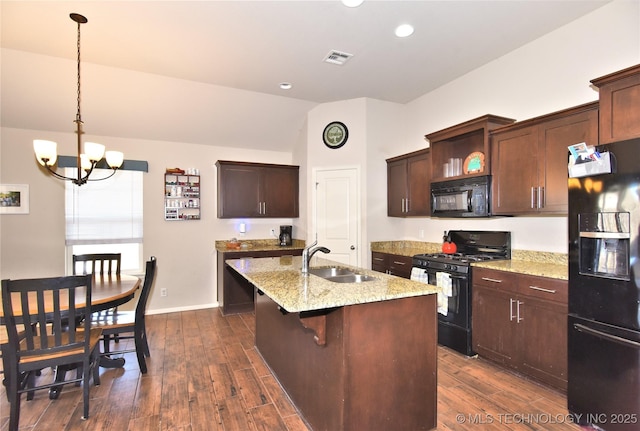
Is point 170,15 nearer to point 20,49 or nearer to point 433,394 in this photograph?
point 20,49

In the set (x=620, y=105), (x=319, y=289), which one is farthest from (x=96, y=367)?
(x=620, y=105)

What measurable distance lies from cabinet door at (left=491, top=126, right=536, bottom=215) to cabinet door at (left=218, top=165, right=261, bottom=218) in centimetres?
333

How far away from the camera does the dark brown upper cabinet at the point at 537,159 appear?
102 inches

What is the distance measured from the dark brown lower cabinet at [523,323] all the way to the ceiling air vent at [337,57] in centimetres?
253

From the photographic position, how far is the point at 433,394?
6.76 ft

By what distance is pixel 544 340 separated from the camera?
2.58 metres

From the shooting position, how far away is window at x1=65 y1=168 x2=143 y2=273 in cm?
438

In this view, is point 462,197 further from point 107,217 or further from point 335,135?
point 107,217

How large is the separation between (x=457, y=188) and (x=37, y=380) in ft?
14.3

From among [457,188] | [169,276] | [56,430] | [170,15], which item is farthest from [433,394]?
[169,276]

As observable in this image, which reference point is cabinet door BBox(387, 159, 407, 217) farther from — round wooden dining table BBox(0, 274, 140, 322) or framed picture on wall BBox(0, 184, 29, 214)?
framed picture on wall BBox(0, 184, 29, 214)

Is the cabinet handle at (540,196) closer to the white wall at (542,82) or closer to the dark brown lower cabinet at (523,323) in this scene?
the white wall at (542,82)

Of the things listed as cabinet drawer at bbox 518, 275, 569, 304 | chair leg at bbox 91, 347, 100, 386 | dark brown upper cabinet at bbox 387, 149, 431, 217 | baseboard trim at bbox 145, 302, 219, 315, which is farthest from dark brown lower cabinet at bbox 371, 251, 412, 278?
chair leg at bbox 91, 347, 100, 386

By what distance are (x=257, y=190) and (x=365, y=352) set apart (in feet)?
12.2
